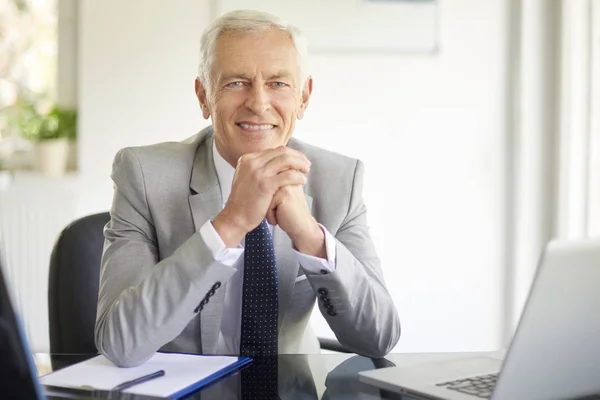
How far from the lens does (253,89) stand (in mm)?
1804

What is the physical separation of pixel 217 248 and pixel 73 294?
471 mm

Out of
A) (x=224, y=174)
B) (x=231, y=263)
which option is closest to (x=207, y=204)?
(x=224, y=174)

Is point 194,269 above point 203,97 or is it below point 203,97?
below

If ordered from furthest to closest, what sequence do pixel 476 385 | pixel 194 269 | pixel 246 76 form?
pixel 246 76
pixel 194 269
pixel 476 385

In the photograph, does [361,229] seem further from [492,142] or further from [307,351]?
[492,142]

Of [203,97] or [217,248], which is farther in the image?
[203,97]

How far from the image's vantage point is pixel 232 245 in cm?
153

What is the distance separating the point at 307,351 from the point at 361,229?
31 cm

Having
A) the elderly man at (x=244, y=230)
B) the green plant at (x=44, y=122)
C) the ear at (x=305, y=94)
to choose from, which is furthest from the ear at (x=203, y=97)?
the green plant at (x=44, y=122)

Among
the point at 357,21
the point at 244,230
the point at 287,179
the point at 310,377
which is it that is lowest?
the point at 310,377

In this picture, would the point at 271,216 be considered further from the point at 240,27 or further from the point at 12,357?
the point at 12,357

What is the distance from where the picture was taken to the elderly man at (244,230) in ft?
4.93


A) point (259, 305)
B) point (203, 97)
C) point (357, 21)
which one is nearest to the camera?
point (259, 305)

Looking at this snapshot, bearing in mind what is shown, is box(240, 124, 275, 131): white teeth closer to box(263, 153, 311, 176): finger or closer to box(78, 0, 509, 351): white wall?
box(263, 153, 311, 176): finger
